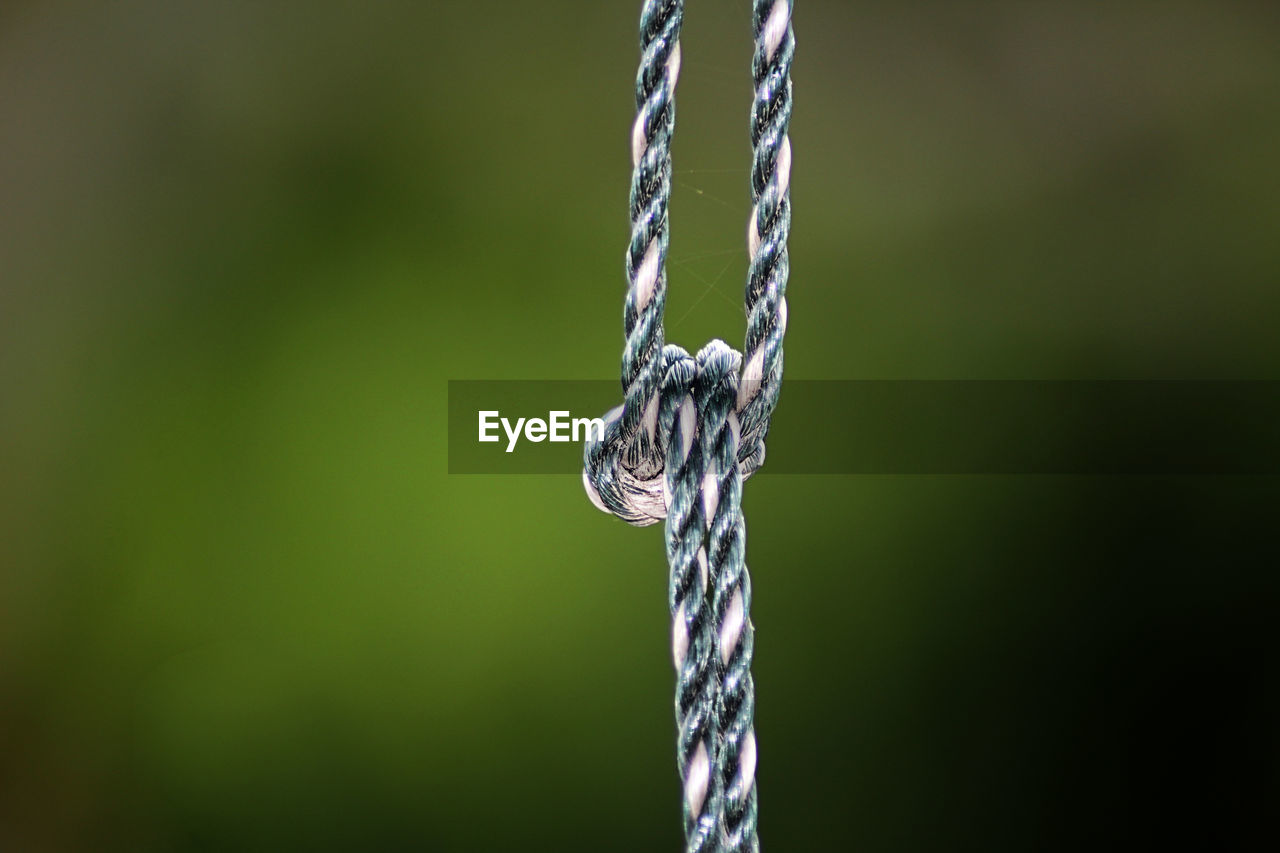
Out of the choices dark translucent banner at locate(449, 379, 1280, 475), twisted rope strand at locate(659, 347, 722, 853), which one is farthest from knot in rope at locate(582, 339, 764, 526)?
dark translucent banner at locate(449, 379, 1280, 475)

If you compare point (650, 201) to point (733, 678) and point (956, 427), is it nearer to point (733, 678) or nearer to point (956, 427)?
point (733, 678)

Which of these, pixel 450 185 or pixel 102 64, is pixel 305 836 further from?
pixel 102 64

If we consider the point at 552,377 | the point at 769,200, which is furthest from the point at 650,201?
the point at 552,377

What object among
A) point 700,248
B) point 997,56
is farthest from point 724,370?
point 997,56

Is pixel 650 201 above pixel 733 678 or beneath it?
above

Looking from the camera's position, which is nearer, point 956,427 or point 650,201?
point 650,201

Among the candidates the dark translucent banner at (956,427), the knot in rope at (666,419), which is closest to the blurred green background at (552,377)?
the dark translucent banner at (956,427)
